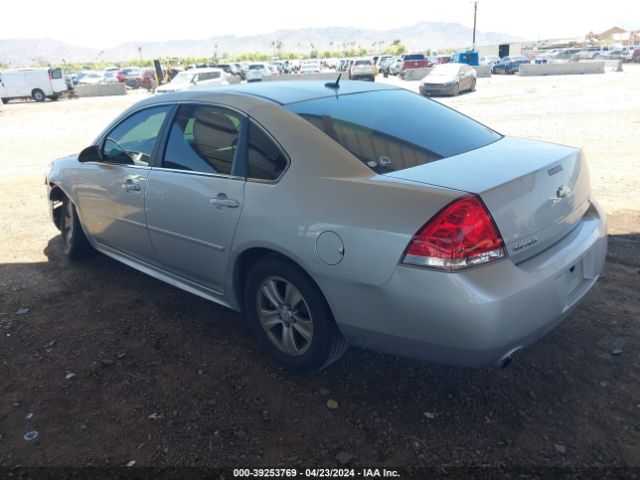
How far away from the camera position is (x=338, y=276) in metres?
2.67

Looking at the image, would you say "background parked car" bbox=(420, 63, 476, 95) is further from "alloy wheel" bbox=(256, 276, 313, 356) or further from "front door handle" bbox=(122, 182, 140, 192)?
"alloy wheel" bbox=(256, 276, 313, 356)

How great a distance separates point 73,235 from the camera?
505 centimetres

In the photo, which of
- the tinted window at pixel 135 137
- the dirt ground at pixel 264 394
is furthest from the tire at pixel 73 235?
the tinted window at pixel 135 137

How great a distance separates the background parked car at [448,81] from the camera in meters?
23.0

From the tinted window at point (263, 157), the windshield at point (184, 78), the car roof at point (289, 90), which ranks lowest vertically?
the windshield at point (184, 78)

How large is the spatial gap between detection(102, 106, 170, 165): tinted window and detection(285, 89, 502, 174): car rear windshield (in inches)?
50.4

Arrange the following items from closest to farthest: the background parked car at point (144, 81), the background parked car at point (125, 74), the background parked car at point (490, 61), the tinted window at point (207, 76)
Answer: the tinted window at point (207, 76) < the background parked car at point (144, 81) < the background parked car at point (490, 61) < the background parked car at point (125, 74)

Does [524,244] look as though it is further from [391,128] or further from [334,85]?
[334,85]

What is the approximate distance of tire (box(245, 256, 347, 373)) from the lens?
2.90 metres

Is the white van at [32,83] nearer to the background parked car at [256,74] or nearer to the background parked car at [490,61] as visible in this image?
the background parked car at [256,74]

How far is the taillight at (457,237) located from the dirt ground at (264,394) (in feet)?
3.05

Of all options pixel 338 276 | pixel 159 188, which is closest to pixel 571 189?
pixel 338 276

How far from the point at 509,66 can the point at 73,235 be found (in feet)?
139

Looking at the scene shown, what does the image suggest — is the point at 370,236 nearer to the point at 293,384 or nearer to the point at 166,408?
the point at 293,384
